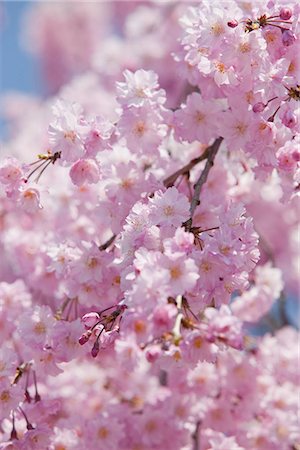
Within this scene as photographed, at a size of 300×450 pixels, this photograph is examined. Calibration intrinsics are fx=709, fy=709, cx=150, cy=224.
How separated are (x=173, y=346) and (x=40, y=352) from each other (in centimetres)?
73

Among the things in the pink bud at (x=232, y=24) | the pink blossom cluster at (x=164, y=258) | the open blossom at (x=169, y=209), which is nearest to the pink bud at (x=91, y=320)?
the pink blossom cluster at (x=164, y=258)

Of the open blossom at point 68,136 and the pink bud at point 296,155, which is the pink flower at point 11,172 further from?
the pink bud at point 296,155

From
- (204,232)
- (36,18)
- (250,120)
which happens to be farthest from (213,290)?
(36,18)

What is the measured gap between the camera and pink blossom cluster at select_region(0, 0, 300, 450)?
5.75 ft

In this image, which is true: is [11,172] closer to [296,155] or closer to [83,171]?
[83,171]

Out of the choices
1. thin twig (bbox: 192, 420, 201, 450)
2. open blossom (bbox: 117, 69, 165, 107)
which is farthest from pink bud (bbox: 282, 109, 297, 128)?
thin twig (bbox: 192, 420, 201, 450)

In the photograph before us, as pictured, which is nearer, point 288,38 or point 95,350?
point 95,350

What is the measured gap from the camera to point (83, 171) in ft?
7.34

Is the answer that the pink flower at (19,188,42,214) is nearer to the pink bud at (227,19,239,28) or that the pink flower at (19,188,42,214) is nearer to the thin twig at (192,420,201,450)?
the pink bud at (227,19,239,28)

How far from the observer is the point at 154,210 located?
190cm

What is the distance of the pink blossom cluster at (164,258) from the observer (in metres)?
1.75

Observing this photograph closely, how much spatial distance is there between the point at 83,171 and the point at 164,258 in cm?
68

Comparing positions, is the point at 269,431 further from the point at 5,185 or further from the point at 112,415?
the point at 5,185

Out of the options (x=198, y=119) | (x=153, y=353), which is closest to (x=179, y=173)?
(x=198, y=119)
